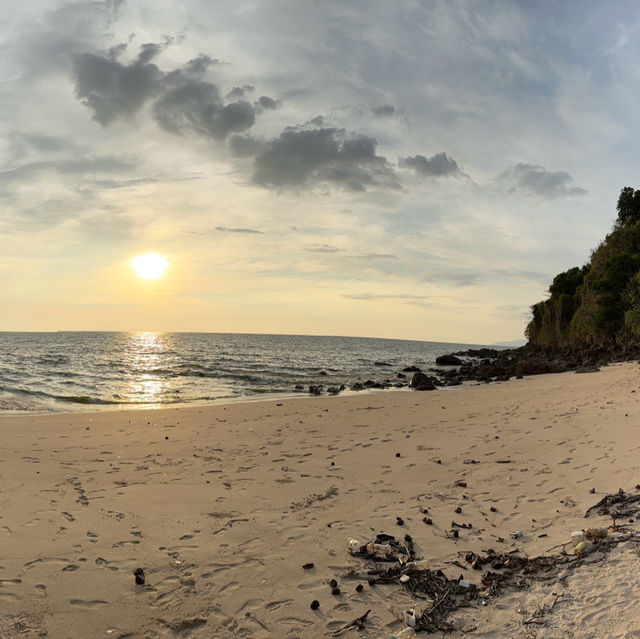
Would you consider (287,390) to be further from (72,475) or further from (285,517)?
(285,517)

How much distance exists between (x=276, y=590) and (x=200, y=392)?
22908mm

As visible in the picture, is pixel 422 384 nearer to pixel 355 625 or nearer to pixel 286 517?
pixel 286 517

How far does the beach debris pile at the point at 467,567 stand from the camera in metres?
4.60

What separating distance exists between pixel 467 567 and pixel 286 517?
2817mm

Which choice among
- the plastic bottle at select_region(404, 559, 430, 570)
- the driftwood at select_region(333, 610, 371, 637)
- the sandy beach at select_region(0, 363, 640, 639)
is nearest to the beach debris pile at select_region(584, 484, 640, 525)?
the sandy beach at select_region(0, 363, 640, 639)

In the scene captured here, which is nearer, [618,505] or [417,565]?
[417,565]

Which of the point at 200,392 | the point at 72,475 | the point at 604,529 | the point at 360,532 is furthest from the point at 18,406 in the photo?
the point at 604,529

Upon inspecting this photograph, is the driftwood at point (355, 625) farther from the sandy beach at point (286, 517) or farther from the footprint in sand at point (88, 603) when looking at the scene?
the footprint in sand at point (88, 603)

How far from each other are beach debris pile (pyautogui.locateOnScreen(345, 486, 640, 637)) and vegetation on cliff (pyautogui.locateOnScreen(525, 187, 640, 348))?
29.7m

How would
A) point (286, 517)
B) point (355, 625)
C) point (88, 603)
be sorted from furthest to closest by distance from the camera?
point (286, 517), point (88, 603), point (355, 625)

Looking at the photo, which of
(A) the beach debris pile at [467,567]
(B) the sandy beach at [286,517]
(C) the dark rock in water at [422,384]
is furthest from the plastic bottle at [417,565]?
(C) the dark rock in water at [422,384]

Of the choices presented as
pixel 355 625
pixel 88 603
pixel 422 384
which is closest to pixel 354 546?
pixel 355 625

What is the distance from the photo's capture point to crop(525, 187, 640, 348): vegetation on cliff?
1339 inches

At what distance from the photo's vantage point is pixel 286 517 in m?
7.09
